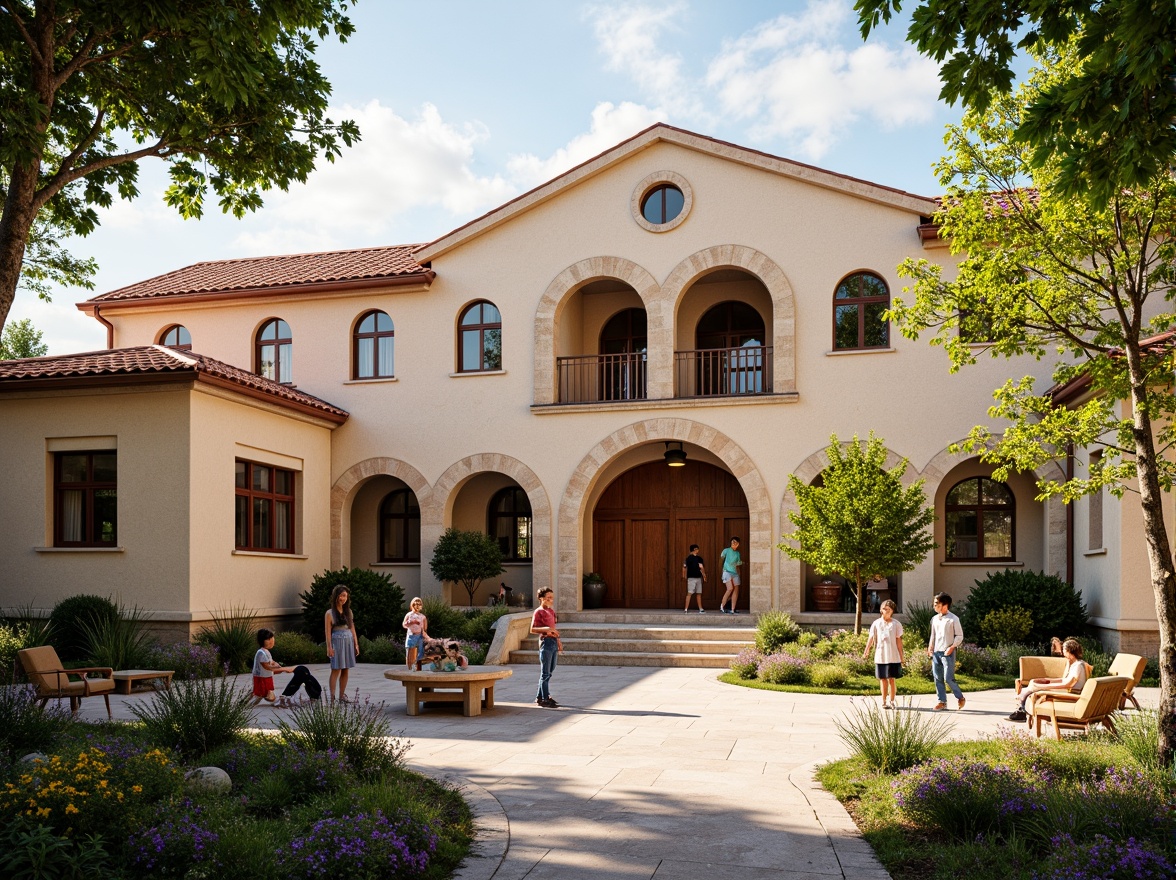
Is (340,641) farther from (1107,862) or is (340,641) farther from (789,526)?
(789,526)

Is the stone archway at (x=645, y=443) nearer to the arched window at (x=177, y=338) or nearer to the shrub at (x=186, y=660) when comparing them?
the shrub at (x=186, y=660)

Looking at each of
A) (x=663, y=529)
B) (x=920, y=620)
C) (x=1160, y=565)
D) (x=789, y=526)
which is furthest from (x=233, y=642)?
(x=1160, y=565)

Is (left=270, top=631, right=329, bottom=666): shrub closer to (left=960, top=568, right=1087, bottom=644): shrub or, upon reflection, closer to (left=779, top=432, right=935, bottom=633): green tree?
(left=779, top=432, right=935, bottom=633): green tree

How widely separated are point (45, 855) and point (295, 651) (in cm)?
1316

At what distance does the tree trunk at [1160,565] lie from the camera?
26.4 feet

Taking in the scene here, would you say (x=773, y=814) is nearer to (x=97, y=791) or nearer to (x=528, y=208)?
(x=97, y=791)

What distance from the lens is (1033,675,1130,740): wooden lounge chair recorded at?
9.93 metres

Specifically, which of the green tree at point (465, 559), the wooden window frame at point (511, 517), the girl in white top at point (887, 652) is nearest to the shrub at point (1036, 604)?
the girl in white top at point (887, 652)

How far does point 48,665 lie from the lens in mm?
12234

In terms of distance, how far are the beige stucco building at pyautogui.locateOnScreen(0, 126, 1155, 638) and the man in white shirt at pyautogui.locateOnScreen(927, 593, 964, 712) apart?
205 inches

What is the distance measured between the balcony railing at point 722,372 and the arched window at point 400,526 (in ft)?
24.1

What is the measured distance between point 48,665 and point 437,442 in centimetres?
1175

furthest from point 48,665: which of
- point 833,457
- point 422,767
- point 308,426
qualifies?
point 833,457

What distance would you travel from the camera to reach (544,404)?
22.4 m
